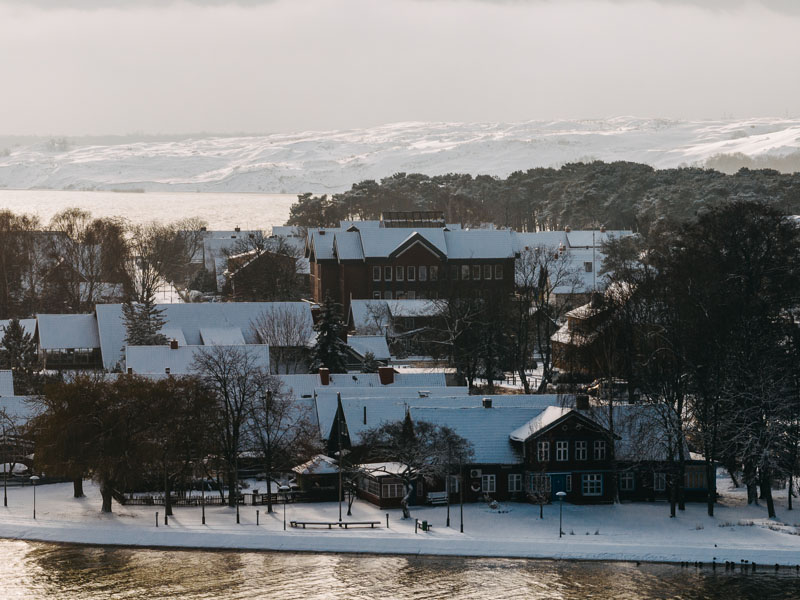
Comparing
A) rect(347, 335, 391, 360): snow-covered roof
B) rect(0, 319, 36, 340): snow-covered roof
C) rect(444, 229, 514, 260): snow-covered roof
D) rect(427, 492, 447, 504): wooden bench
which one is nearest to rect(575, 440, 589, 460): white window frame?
rect(427, 492, 447, 504): wooden bench

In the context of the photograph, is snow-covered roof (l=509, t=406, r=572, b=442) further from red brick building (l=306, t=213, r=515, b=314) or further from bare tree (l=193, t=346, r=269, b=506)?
red brick building (l=306, t=213, r=515, b=314)

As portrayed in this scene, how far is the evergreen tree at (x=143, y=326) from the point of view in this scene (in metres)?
73.3

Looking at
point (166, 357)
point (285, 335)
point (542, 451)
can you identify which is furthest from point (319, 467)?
point (285, 335)

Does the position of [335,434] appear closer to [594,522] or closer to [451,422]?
[451,422]

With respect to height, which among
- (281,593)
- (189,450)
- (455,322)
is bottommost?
(281,593)

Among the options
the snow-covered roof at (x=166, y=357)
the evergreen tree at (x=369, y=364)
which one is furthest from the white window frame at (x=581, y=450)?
the snow-covered roof at (x=166, y=357)

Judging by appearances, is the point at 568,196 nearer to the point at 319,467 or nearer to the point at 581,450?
the point at 581,450

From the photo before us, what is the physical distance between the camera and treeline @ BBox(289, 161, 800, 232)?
135625 mm

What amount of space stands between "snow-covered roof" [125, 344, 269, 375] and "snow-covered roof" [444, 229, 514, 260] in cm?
3341

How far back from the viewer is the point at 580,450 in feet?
168

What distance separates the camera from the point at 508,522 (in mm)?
→ 47375

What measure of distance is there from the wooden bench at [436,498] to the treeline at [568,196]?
255 feet

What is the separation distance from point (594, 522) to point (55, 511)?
2130 cm

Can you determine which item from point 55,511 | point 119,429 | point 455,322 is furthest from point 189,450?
point 455,322
